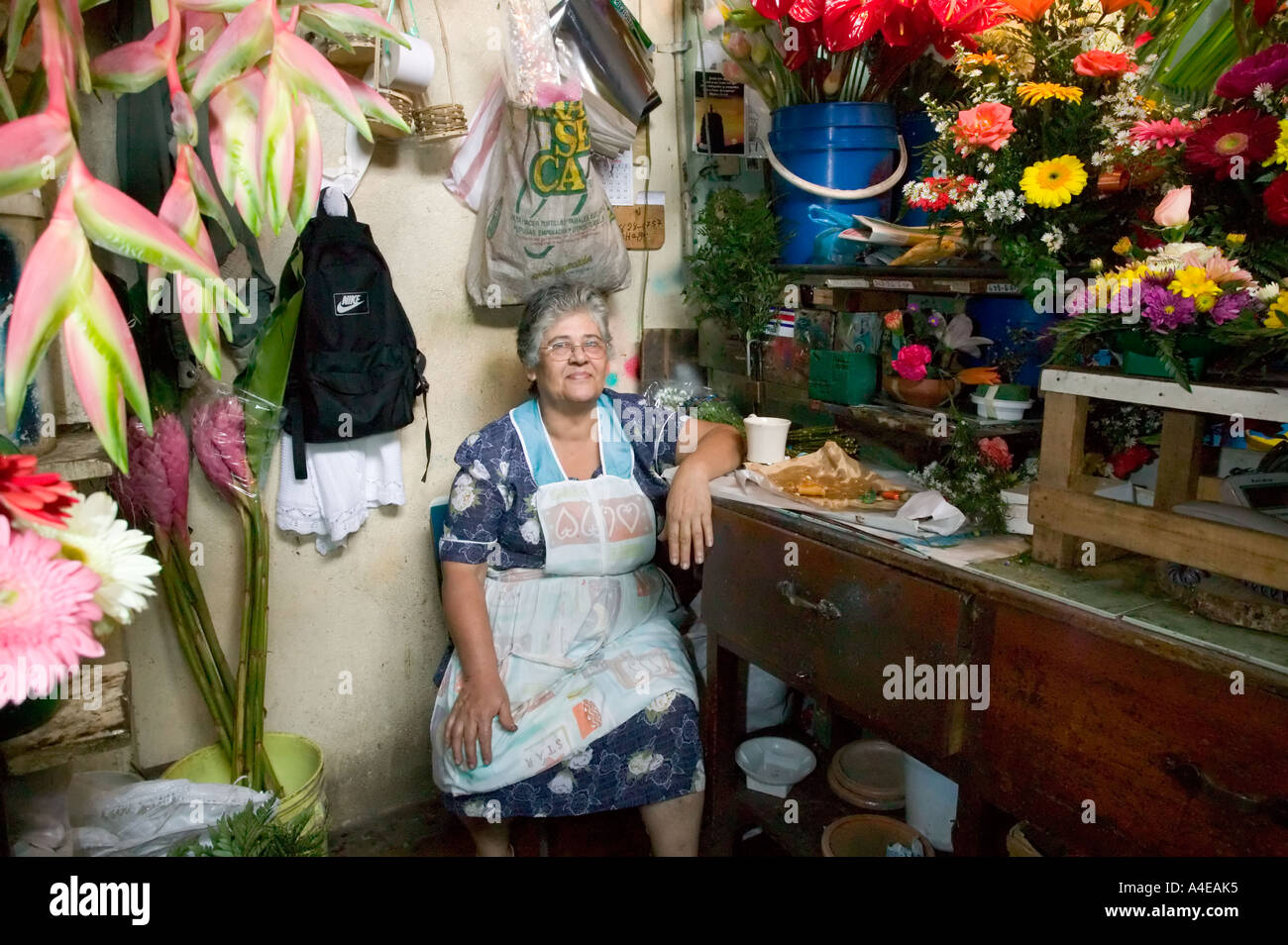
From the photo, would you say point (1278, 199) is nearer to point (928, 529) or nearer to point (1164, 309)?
point (1164, 309)

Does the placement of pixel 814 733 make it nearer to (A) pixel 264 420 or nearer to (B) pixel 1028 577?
(B) pixel 1028 577

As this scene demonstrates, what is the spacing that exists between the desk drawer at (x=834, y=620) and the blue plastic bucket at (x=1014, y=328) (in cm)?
54

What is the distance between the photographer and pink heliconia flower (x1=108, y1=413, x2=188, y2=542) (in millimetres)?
1798

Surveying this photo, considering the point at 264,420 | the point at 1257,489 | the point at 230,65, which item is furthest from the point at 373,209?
the point at 1257,489

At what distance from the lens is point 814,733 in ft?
7.33

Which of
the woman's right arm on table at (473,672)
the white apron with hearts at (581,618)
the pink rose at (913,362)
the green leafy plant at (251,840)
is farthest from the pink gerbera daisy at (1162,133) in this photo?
the green leafy plant at (251,840)

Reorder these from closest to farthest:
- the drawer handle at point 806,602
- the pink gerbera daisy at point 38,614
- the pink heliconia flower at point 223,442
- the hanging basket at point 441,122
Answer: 1. the pink gerbera daisy at point 38,614
2. the drawer handle at point 806,602
3. the pink heliconia flower at point 223,442
4. the hanging basket at point 441,122

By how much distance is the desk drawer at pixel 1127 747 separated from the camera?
1058 mm

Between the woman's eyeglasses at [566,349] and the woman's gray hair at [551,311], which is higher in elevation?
the woman's gray hair at [551,311]

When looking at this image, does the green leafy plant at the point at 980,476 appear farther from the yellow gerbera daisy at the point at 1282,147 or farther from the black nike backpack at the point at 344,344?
the black nike backpack at the point at 344,344

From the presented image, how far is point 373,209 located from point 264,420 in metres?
0.60

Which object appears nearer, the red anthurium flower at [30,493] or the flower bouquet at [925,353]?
the red anthurium flower at [30,493]

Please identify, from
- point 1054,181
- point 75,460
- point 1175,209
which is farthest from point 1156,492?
point 75,460

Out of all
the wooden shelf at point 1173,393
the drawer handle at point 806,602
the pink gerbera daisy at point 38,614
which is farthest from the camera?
the drawer handle at point 806,602
